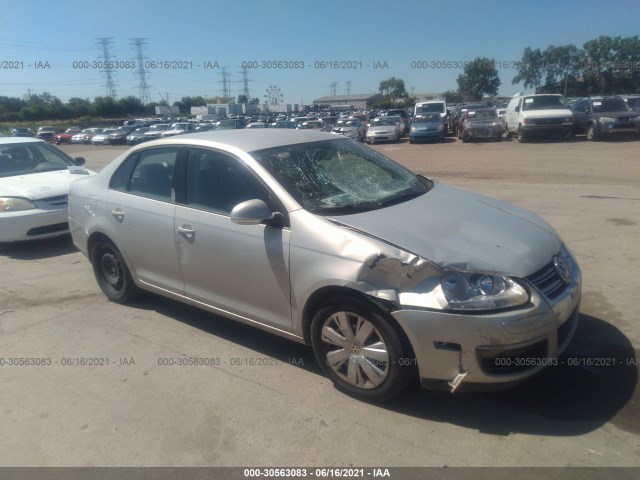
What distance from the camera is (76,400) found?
3.50m

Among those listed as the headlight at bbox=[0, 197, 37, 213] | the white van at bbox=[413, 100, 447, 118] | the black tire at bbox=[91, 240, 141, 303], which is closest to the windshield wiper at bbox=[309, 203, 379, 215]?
the black tire at bbox=[91, 240, 141, 303]

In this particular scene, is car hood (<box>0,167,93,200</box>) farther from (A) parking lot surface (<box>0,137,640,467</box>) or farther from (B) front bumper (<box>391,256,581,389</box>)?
(B) front bumper (<box>391,256,581,389</box>)

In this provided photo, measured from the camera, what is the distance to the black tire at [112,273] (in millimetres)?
4855

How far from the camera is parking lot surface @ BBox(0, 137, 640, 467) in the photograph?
282 cm

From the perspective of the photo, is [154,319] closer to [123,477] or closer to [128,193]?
[128,193]

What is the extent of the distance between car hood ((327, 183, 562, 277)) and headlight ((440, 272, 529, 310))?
0.05 metres

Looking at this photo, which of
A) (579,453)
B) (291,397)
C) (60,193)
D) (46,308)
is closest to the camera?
(579,453)

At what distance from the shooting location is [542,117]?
20219 millimetres

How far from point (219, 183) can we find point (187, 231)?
451mm

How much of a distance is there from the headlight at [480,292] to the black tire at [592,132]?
19695 mm

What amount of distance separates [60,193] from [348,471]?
6066 mm

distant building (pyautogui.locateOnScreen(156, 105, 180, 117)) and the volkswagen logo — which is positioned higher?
the volkswagen logo

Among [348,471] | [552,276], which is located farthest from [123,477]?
[552,276]

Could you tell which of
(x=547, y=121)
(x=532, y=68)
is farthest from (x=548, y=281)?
(x=532, y=68)
